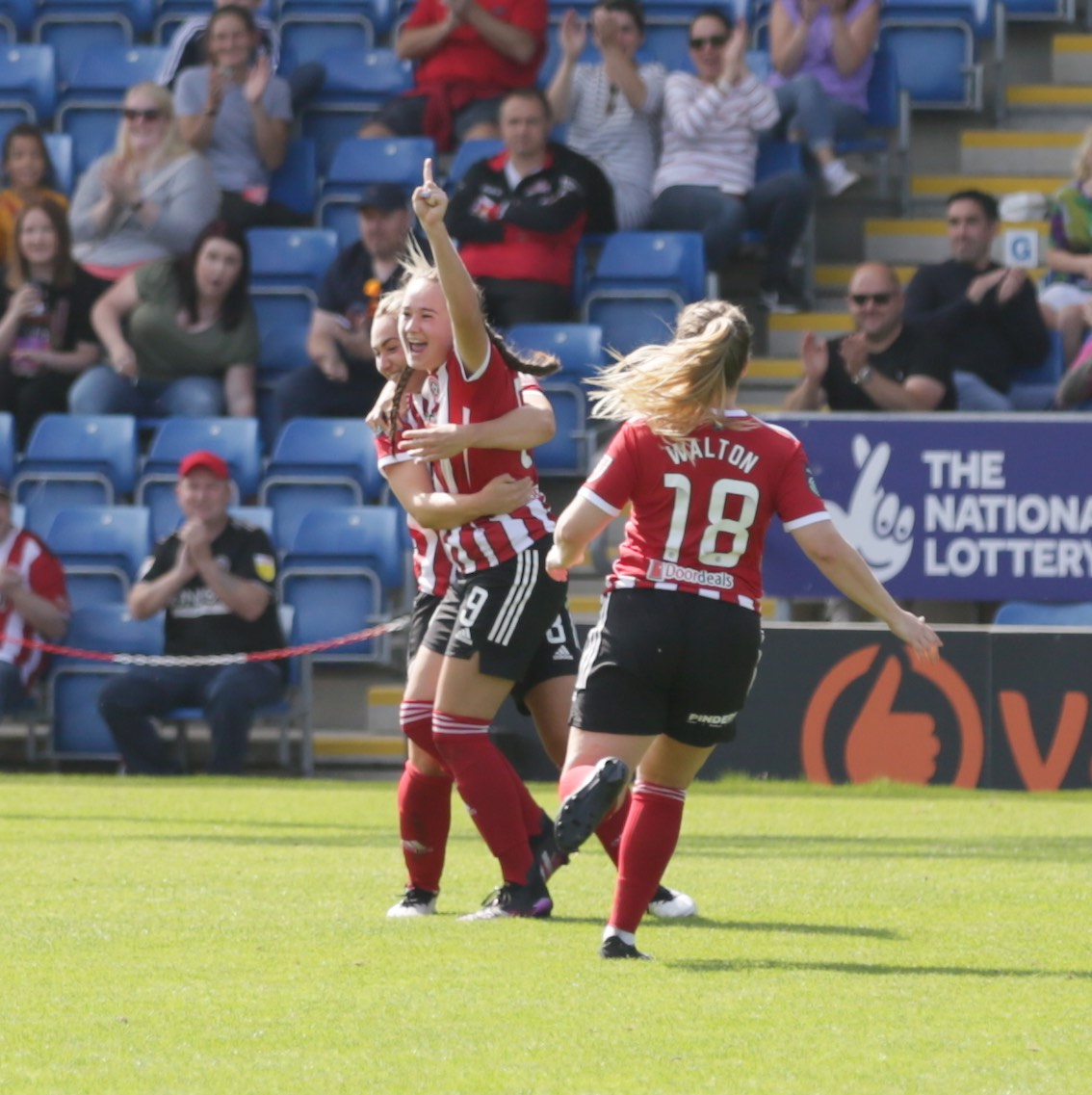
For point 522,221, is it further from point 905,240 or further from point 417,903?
point 417,903

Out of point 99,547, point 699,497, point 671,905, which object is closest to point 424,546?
point 671,905

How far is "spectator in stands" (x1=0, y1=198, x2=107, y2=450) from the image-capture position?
14031 mm

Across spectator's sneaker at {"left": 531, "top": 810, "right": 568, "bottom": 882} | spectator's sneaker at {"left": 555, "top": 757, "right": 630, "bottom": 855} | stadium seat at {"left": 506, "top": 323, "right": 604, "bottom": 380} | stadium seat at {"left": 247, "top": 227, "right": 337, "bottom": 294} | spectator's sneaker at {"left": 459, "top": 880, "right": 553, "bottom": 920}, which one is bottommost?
spectator's sneaker at {"left": 459, "top": 880, "right": 553, "bottom": 920}

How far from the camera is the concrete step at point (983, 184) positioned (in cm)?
1533

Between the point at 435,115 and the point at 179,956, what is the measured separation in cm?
1052

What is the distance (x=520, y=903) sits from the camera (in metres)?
6.45

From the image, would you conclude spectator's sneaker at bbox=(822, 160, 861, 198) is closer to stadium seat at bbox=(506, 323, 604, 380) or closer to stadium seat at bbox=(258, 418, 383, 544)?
stadium seat at bbox=(506, 323, 604, 380)

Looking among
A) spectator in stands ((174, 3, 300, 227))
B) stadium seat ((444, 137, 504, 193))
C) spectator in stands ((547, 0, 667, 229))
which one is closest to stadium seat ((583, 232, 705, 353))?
spectator in stands ((547, 0, 667, 229))

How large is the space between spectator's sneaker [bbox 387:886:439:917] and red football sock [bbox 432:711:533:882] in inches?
11.0

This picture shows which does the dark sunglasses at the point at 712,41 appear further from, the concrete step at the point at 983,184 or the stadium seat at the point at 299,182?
the stadium seat at the point at 299,182

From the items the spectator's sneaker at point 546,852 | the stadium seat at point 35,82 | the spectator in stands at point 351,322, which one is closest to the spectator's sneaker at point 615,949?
the spectator's sneaker at point 546,852

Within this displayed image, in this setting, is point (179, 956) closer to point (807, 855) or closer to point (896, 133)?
point (807, 855)

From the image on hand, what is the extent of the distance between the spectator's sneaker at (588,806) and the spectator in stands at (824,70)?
10.1 m

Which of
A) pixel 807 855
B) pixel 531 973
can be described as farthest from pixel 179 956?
pixel 807 855
